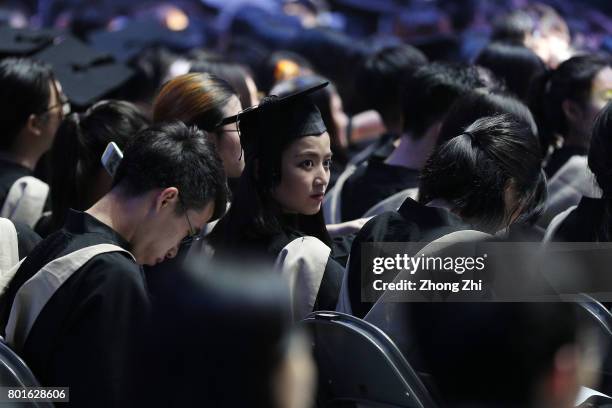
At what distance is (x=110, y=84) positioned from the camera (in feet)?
17.8

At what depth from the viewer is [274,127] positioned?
310 centimetres

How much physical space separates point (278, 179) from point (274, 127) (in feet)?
0.51

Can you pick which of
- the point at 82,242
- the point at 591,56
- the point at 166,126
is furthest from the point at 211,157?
the point at 591,56

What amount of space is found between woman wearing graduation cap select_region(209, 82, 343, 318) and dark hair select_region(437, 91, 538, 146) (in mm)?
536

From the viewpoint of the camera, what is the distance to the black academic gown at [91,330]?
2.36 m

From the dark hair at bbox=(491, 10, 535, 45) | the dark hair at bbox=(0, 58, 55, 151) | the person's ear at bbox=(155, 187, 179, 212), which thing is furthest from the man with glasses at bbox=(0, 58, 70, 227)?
the dark hair at bbox=(491, 10, 535, 45)

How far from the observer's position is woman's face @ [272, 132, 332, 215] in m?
3.10

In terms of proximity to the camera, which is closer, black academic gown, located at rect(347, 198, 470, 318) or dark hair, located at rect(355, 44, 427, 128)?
black academic gown, located at rect(347, 198, 470, 318)

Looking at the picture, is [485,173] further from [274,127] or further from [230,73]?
[230,73]

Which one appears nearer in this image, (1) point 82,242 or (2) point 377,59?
(1) point 82,242

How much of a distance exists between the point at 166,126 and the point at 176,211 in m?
0.25

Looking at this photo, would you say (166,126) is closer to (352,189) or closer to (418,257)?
(418,257)

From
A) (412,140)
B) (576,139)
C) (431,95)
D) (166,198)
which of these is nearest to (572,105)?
(576,139)

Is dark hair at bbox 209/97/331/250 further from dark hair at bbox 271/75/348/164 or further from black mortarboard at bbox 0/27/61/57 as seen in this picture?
black mortarboard at bbox 0/27/61/57
